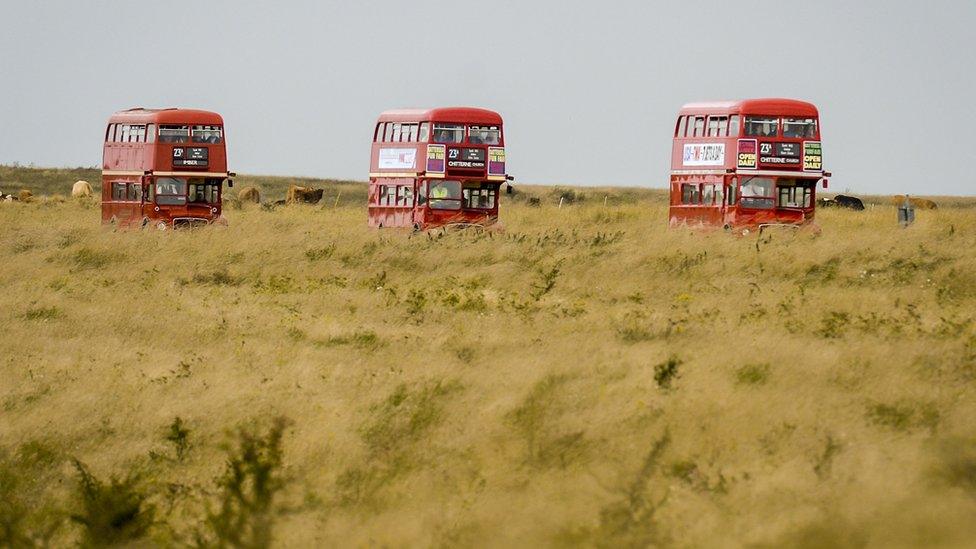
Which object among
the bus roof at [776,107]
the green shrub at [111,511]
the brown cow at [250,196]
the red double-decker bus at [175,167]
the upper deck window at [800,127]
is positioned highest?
the bus roof at [776,107]

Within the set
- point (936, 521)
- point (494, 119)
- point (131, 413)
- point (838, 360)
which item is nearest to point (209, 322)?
point (131, 413)

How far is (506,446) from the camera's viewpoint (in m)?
18.7

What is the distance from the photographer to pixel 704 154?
3875cm

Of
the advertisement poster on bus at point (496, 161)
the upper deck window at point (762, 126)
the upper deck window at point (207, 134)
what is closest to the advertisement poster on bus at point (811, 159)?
the upper deck window at point (762, 126)

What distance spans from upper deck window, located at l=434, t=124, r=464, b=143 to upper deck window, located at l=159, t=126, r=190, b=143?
8828 millimetres

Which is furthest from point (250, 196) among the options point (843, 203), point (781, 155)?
point (781, 155)

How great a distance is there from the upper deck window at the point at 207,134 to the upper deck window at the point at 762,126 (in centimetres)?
1699

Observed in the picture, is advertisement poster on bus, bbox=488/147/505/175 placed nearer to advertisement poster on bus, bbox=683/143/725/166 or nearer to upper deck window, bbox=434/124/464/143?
upper deck window, bbox=434/124/464/143

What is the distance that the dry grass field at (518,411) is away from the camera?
55.4 ft

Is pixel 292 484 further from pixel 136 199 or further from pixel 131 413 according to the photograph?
pixel 136 199

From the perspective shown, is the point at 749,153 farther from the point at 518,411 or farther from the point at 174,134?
the point at 518,411

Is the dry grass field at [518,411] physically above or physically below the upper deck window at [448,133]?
below

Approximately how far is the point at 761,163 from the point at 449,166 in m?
8.67

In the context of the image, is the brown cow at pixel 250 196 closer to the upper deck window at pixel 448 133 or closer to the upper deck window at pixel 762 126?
the upper deck window at pixel 448 133
